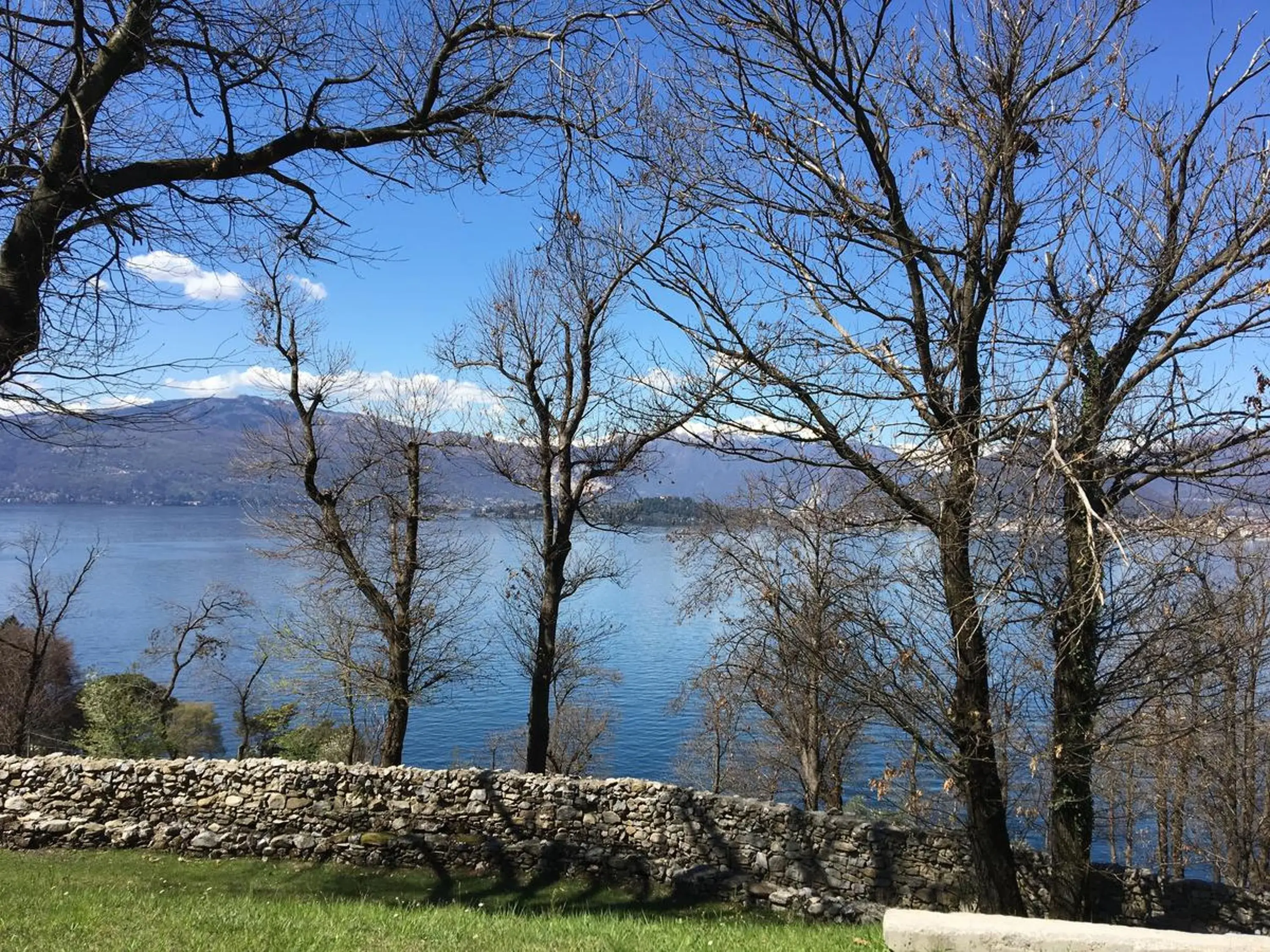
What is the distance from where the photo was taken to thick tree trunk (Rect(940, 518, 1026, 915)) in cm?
639

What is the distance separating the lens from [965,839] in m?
11.0

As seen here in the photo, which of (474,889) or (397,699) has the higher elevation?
(397,699)

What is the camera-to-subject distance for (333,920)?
19.7ft

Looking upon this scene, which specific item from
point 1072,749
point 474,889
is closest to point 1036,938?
point 1072,749

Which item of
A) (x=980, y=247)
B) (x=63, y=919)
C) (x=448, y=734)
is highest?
(x=980, y=247)

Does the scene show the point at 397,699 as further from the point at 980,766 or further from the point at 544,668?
the point at 980,766

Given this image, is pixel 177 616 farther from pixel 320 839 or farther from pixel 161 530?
pixel 161 530

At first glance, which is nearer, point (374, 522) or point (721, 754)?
point (374, 522)

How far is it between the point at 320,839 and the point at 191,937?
770 centimetres

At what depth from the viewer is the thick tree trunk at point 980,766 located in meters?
6.39

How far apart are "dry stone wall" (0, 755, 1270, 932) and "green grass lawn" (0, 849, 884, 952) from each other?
823 millimetres

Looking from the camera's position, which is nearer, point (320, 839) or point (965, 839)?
point (965, 839)

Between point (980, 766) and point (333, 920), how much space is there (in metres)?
5.15

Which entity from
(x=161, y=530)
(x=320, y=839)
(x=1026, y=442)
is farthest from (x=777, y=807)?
(x=161, y=530)
